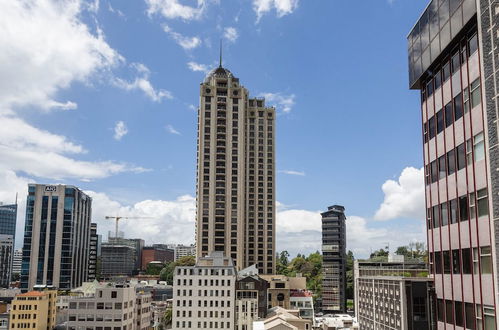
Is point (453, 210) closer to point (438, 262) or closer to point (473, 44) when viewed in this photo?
point (438, 262)

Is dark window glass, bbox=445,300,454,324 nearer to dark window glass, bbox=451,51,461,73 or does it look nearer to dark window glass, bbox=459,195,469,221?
dark window glass, bbox=459,195,469,221

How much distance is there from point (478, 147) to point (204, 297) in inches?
4518

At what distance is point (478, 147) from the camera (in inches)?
1073

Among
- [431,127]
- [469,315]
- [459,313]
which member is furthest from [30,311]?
[469,315]

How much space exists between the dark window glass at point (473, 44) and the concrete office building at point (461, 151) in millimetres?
57

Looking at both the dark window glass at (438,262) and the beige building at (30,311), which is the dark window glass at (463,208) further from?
the beige building at (30,311)

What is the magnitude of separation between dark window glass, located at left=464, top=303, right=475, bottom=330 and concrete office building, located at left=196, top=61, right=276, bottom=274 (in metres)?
151

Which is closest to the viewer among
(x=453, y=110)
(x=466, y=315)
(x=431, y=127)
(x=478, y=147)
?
(x=478, y=147)

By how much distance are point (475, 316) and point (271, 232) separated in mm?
163320

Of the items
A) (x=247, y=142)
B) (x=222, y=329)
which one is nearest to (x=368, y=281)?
(x=222, y=329)

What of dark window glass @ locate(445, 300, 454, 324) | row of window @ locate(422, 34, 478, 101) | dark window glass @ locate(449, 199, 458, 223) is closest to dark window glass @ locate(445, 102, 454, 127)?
row of window @ locate(422, 34, 478, 101)

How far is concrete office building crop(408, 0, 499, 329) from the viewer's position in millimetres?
25391

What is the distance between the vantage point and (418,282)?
1606 inches

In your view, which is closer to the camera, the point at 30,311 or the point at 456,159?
the point at 456,159
